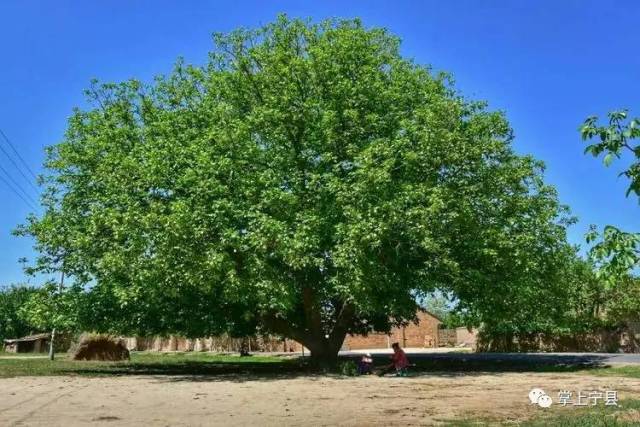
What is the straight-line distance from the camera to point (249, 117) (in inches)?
970

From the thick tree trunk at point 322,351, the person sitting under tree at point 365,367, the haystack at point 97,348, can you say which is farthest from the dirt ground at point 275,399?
the haystack at point 97,348

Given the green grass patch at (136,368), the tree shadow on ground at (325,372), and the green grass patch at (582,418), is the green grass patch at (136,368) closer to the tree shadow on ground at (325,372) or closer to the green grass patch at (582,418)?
the tree shadow on ground at (325,372)

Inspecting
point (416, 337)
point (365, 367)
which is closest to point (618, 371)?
point (365, 367)

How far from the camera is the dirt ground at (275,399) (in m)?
11.8

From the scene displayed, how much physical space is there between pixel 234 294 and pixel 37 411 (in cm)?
966

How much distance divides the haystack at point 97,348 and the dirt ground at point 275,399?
57.3 feet

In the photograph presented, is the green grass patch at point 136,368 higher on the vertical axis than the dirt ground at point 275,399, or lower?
higher

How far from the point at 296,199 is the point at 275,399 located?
8.82 metres

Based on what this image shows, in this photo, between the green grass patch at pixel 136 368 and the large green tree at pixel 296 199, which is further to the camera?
the green grass patch at pixel 136 368

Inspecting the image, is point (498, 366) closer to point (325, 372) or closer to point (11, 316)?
point (325, 372)

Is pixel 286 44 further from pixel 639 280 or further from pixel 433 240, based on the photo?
pixel 639 280

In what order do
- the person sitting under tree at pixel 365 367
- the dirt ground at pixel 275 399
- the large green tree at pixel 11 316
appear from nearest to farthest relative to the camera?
the dirt ground at pixel 275 399 → the person sitting under tree at pixel 365 367 → the large green tree at pixel 11 316

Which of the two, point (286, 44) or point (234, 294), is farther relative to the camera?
point (286, 44)

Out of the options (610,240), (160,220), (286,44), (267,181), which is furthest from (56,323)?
(610,240)
